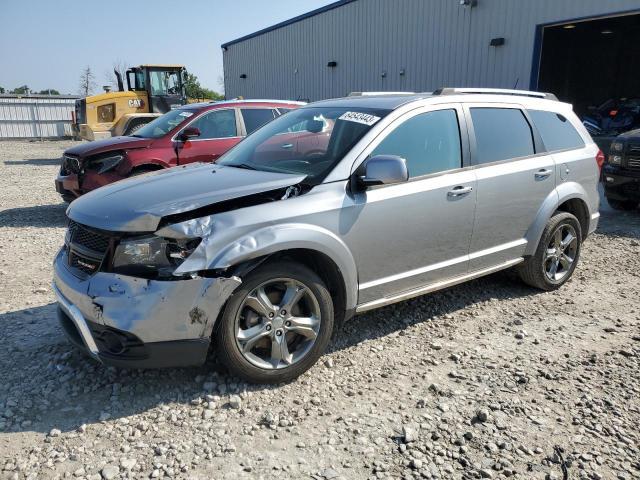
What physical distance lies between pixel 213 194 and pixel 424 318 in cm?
213

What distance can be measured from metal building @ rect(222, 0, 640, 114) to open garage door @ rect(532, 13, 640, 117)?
0.04 m

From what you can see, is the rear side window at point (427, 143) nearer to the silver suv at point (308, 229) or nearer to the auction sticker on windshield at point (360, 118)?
the silver suv at point (308, 229)

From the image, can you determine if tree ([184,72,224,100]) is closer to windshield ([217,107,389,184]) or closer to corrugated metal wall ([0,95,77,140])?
corrugated metal wall ([0,95,77,140])

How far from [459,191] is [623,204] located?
6225 millimetres

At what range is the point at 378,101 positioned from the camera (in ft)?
13.3

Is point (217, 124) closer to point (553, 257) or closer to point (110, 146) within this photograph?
point (110, 146)

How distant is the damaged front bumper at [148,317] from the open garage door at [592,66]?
21100mm

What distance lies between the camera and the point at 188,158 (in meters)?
7.80

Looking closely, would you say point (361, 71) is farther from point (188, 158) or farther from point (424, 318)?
point (424, 318)

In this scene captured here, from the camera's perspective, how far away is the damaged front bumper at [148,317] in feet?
9.27

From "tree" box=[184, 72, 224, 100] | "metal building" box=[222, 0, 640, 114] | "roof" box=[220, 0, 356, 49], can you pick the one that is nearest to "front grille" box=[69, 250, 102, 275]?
"metal building" box=[222, 0, 640, 114]

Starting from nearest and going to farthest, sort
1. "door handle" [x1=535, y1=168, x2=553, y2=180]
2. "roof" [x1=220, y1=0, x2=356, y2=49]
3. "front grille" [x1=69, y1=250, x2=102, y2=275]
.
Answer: "front grille" [x1=69, y1=250, x2=102, y2=275]
"door handle" [x1=535, y1=168, x2=553, y2=180]
"roof" [x1=220, y1=0, x2=356, y2=49]

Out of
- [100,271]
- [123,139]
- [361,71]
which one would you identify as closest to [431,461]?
[100,271]

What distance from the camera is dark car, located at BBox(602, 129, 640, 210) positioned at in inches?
309
